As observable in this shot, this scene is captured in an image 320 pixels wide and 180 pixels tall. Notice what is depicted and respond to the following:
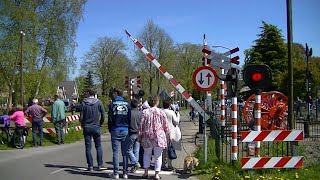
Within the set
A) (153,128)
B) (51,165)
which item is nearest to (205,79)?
(153,128)

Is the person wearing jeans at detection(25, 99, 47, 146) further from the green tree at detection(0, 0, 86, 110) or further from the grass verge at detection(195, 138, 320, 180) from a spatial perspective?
the green tree at detection(0, 0, 86, 110)

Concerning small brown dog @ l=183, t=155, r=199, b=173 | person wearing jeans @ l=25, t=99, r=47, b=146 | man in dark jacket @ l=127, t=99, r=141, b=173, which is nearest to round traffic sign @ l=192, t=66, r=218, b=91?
man in dark jacket @ l=127, t=99, r=141, b=173

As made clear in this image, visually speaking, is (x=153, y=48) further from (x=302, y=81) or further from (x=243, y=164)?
(x=243, y=164)

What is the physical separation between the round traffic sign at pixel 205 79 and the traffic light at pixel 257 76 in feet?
4.95

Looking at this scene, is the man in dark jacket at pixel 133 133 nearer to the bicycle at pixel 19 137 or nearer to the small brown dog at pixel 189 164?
the small brown dog at pixel 189 164

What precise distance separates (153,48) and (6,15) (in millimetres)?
30605

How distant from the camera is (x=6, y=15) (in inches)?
1700

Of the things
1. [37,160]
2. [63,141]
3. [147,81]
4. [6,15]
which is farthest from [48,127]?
[147,81]

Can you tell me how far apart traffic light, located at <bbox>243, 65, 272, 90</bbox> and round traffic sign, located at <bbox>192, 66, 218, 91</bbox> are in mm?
1508

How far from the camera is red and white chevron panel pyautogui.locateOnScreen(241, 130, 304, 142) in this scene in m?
9.18

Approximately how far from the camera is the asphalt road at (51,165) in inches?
394

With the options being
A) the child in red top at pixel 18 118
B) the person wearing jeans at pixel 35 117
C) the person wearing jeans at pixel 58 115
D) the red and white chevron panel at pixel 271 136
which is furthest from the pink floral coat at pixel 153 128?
the person wearing jeans at pixel 58 115

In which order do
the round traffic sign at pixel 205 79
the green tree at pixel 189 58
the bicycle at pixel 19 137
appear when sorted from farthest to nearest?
the green tree at pixel 189 58, the bicycle at pixel 19 137, the round traffic sign at pixel 205 79

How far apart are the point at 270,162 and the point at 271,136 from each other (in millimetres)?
551
